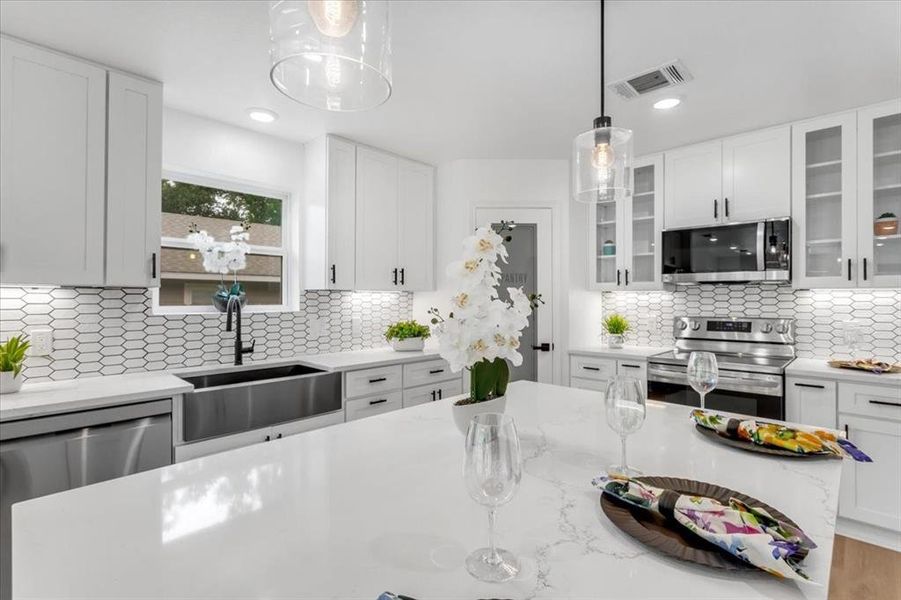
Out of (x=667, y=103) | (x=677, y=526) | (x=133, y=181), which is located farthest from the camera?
(x=667, y=103)

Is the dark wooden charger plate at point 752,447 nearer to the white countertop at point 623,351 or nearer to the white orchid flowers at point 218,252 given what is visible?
the white countertop at point 623,351

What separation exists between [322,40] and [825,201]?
3558 mm

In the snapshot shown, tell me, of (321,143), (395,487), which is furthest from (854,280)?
(321,143)

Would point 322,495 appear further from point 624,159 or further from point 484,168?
point 484,168

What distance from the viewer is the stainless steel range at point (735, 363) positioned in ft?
9.49

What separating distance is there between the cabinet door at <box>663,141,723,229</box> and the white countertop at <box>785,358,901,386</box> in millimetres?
1181

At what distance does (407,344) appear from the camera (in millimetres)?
3635

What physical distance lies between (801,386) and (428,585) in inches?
122

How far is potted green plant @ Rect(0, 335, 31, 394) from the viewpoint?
6.55 ft

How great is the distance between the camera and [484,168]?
3.92 metres

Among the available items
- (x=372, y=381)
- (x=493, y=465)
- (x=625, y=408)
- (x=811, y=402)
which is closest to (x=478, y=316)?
(x=625, y=408)

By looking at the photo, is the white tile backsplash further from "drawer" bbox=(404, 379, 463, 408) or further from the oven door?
"drawer" bbox=(404, 379, 463, 408)

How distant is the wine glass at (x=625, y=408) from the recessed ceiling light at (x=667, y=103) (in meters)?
2.36

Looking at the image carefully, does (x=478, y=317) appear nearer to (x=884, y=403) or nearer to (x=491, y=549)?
(x=491, y=549)
